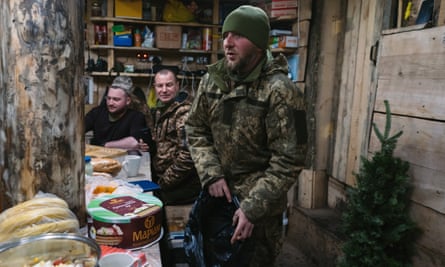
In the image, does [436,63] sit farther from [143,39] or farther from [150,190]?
[143,39]

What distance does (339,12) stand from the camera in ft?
9.34

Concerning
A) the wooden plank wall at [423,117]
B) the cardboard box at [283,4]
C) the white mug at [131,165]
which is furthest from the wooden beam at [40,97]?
the cardboard box at [283,4]

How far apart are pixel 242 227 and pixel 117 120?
184cm

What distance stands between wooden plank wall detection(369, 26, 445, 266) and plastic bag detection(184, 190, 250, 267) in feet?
3.10

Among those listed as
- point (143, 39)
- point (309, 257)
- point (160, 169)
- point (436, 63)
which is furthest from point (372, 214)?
point (143, 39)

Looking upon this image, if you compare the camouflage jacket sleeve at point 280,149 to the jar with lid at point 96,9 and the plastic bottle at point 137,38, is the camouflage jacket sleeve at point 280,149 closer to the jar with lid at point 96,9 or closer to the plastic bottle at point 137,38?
the plastic bottle at point 137,38

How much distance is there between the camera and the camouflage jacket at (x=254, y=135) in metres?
1.43

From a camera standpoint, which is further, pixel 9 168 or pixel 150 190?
pixel 150 190

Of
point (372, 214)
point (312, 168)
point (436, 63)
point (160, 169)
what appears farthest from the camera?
point (312, 168)

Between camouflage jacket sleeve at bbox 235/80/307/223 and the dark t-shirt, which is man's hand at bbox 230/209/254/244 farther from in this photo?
the dark t-shirt

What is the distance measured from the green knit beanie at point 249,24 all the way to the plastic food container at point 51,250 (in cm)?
100

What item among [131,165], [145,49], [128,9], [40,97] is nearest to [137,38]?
[145,49]

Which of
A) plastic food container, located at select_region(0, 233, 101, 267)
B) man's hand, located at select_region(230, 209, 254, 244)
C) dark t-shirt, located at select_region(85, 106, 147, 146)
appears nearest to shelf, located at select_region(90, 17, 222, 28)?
dark t-shirt, located at select_region(85, 106, 147, 146)

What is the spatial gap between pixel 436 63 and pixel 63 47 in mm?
1584
